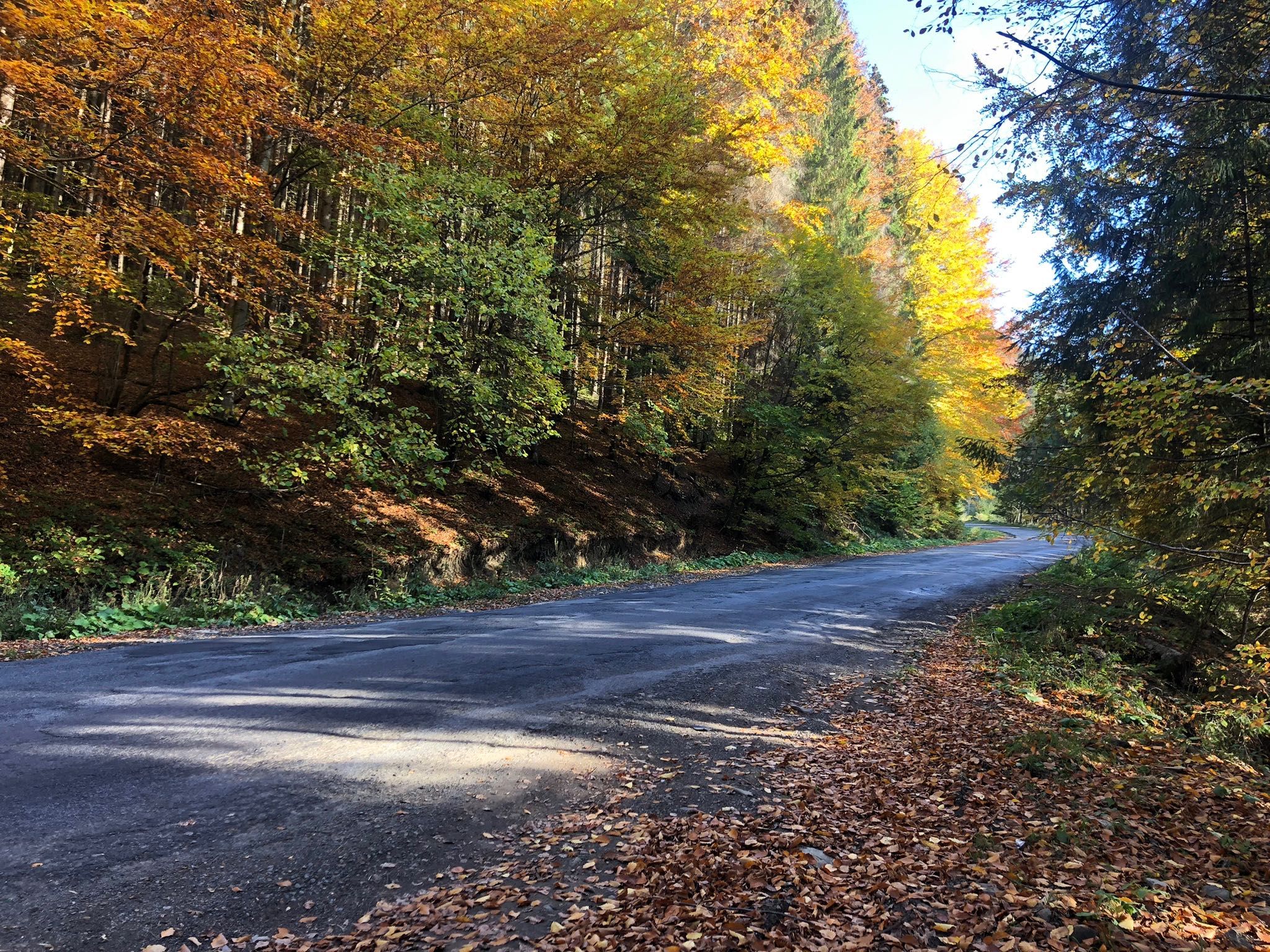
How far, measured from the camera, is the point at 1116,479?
712 cm

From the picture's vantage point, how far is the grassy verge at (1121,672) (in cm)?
616

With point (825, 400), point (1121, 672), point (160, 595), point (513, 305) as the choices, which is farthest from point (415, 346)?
point (825, 400)

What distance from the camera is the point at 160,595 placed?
28.7 ft

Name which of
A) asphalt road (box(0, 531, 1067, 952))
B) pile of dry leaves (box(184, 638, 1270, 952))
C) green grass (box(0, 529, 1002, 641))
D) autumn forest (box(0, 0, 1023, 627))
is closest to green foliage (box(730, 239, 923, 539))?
autumn forest (box(0, 0, 1023, 627))

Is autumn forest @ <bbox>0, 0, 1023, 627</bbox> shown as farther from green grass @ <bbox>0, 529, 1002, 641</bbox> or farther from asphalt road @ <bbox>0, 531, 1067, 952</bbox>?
asphalt road @ <bbox>0, 531, 1067, 952</bbox>

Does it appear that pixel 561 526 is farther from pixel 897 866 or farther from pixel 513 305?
pixel 897 866

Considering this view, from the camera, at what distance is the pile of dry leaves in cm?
288

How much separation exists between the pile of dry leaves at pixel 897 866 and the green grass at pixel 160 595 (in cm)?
692

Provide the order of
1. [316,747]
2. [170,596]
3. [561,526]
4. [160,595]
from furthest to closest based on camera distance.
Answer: [561,526] < [170,596] < [160,595] < [316,747]

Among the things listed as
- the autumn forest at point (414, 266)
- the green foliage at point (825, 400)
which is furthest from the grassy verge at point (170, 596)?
the green foliage at point (825, 400)

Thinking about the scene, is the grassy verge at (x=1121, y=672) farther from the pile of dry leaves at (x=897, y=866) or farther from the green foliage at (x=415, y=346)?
the green foliage at (x=415, y=346)

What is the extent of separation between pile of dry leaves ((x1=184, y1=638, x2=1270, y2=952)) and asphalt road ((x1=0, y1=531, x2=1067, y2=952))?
0.39 meters

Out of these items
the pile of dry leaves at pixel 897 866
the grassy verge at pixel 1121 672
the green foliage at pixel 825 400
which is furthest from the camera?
the green foliage at pixel 825 400

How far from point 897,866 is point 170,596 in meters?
9.51
